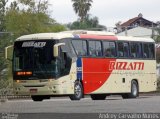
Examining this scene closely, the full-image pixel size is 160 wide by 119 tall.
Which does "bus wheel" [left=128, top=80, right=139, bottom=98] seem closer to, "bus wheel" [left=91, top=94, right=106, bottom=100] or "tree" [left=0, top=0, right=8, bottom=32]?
"bus wheel" [left=91, top=94, right=106, bottom=100]

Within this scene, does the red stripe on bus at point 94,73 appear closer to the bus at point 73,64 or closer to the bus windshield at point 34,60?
the bus at point 73,64

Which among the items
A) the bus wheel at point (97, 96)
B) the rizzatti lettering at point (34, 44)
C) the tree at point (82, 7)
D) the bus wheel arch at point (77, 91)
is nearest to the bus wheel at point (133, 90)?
the bus wheel at point (97, 96)

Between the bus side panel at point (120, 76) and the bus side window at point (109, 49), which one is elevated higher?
the bus side window at point (109, 49)

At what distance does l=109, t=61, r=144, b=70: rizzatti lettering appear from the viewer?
3375cm

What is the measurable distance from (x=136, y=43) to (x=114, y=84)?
3.10 metres

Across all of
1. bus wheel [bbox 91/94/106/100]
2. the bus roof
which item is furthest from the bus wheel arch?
bus wheel [bbox 91/94/106/100]

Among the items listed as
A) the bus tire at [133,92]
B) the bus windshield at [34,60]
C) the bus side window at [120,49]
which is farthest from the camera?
the bus tire at [133,92]

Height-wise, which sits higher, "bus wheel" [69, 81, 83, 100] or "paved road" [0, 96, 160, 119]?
"paved road" [0, 96, 160, 119]

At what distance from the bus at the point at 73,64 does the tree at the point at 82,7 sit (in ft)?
248

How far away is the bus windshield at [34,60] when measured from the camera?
30.2 metres

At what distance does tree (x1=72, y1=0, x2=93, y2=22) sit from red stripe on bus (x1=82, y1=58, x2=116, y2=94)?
7701 cm

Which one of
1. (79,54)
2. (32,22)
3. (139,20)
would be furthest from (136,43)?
(139,20)

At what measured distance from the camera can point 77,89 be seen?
31234 mm

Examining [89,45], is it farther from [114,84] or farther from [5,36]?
[5,36]
